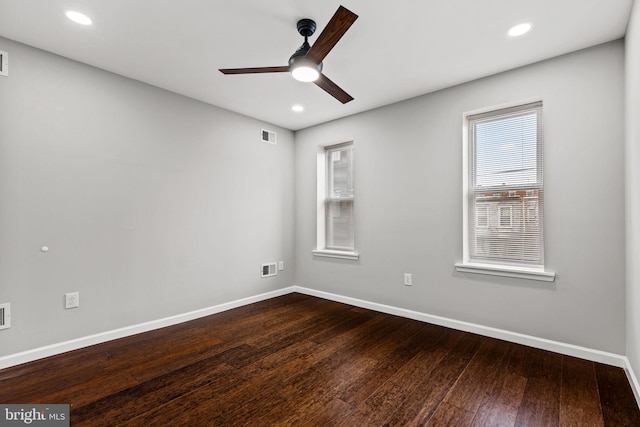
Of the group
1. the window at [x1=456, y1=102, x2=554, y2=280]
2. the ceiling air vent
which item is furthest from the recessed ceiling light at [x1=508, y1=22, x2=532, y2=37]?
the ceiling air vent

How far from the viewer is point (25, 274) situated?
2.44 metres

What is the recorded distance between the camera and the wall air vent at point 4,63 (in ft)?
7.75

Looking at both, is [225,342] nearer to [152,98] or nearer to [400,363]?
[400,363]

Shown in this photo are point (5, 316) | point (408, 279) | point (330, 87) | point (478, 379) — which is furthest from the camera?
point (408, 279)

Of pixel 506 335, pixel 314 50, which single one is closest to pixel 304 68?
pixel 314 50

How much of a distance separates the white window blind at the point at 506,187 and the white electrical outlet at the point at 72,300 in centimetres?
384

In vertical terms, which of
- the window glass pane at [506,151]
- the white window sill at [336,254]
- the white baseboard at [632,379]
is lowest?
the white baseboard at [632,379]

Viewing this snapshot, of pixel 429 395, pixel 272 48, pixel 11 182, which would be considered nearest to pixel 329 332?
pixel 429 395

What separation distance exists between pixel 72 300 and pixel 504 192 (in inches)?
165

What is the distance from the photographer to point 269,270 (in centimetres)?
442

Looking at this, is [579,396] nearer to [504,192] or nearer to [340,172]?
[504,192]

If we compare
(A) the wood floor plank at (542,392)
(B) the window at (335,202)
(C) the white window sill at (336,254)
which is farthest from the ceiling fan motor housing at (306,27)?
(A) the wood floor plank at (542,392)

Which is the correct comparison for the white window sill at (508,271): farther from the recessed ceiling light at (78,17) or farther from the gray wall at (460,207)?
the recessed ceiling light at (78,17)

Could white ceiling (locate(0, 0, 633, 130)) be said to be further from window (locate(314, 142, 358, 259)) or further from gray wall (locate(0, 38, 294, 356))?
window (locate(314, 142, 358, 259))
